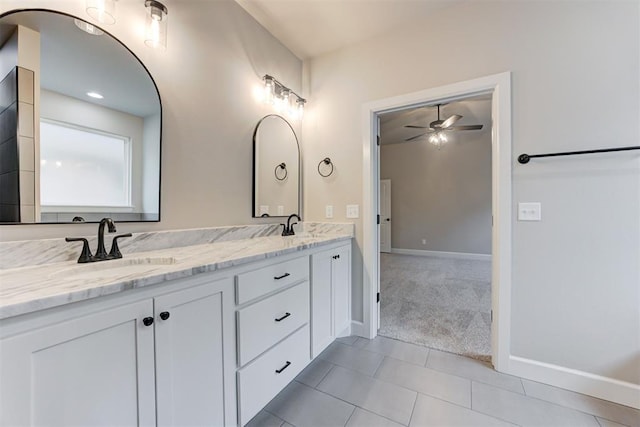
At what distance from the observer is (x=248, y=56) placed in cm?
206

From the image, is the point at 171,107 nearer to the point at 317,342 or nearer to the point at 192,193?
the point at 192,193

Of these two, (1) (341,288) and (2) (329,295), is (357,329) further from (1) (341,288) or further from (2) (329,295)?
(2) (329,295)

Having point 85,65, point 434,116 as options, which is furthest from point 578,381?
point 434,116

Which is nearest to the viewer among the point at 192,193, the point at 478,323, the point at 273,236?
the point at 192,193

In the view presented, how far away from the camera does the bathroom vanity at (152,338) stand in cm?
67

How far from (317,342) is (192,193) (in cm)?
129

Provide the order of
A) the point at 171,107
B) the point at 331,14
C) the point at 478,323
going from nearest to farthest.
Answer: the point at 171,107, the point at 331,14, the point at 478,323

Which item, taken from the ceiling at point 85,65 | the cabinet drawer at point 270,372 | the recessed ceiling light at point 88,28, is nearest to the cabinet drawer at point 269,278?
the cabinet drawer at point 270,372

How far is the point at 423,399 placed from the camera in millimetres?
1543

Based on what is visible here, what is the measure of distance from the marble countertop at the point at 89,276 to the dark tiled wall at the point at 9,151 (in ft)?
0.80

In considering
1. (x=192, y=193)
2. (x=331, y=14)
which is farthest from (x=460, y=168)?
(x=192, y=193)

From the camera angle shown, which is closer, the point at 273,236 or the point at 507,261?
the point at 507,261

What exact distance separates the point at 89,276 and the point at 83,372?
31 centimetres

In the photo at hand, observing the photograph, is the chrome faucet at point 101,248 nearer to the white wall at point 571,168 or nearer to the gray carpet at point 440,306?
the gray carpet at point 440,306
